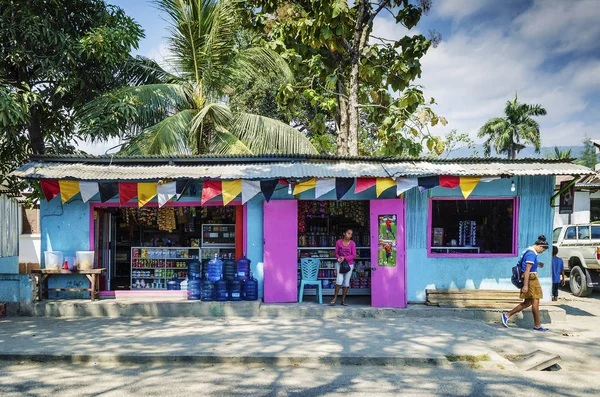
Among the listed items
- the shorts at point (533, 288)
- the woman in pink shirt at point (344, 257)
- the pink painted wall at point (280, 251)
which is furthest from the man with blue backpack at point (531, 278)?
the pink painted wall at point (280, 251)

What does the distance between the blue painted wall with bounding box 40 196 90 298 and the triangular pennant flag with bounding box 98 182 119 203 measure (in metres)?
1.03

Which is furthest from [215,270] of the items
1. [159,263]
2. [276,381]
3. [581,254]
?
[581,254]

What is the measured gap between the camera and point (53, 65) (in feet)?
40.3

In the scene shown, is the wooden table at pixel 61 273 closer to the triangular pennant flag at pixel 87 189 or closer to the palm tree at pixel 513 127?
→ the triangular pennant flag at pixel 87 189

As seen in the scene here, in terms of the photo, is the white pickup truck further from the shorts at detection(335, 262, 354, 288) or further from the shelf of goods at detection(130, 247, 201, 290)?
the shelf of goods at detection(130, 247, 201, 290)

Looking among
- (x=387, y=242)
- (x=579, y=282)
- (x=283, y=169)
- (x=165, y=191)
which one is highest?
(x=283, y=169)

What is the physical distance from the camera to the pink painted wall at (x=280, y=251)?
11.1 m

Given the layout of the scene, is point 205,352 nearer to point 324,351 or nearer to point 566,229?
point 324,351

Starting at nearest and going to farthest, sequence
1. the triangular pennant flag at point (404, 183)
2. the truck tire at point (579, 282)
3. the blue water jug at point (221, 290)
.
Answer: the triangular pennant flag at point (404, 183), the blue water jug at point (221, 290), the truck tire at point (579, 282)

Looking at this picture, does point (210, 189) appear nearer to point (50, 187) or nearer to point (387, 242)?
point (50, 187)

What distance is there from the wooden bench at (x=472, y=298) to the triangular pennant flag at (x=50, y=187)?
8.40m

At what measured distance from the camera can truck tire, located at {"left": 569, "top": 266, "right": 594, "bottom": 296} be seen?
1419cm

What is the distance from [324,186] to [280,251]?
187 cm

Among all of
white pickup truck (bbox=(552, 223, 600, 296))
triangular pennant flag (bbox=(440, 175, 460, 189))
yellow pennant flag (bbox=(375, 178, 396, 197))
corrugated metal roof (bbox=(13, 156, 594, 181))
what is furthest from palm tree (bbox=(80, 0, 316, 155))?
white pickup truck (bbox=(552, 223, 600, 296))
